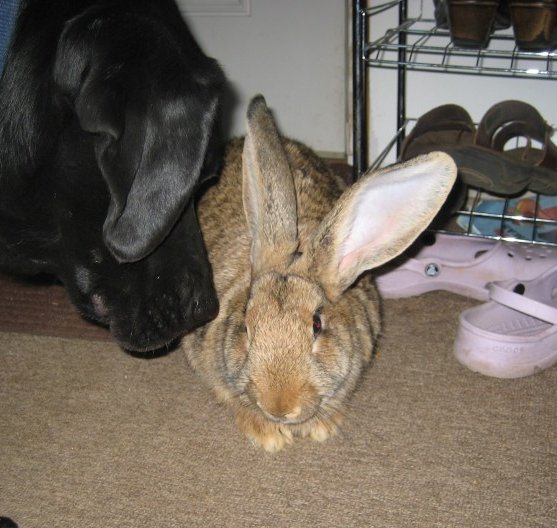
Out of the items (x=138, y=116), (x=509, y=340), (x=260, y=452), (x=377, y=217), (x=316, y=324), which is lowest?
(x=260, y=452)

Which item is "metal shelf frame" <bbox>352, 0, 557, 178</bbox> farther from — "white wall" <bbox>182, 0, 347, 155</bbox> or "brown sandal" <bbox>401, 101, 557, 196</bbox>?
"white wall" <bbox>182, 0, 347, 155</bbox>

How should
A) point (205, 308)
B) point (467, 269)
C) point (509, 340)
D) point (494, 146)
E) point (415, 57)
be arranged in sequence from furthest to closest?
point (415, 57) → point (494, 146) → point (467, 269) → point (509, 340) → point (205, 308)

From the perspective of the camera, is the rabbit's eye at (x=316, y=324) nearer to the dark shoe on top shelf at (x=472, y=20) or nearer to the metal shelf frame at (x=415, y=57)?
the metal shelf frame at (x=415, y=57)

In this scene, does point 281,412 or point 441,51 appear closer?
point 281,412

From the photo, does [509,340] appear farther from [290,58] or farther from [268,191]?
[290,58]

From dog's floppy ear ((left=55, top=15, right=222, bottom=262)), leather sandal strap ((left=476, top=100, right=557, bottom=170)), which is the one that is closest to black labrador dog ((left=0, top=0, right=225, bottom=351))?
dog's floppy ear ((left=55, top=15, right=222, bottom=262))

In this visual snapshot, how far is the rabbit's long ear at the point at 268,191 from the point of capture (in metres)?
1.27

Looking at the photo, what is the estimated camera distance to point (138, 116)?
967 millimetres

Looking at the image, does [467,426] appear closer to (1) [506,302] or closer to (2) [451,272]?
(1) [506,302]

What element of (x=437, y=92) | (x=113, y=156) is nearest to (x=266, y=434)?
(x=113, y=156)

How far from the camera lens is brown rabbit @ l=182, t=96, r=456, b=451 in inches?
44.6

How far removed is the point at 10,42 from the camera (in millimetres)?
Answer: 1086

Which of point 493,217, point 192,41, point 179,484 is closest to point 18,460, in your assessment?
point 179,484

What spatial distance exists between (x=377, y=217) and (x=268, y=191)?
0.69 feet
